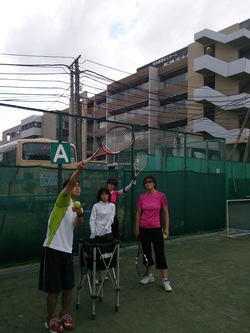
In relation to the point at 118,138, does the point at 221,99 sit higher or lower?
higher

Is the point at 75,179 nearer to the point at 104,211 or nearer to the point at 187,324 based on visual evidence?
the point at 104,211

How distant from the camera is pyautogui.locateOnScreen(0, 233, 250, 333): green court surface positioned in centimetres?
365

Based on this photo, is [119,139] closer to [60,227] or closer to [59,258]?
[60,227]

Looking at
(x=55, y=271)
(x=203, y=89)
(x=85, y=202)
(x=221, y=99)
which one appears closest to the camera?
(x=55, y=271)

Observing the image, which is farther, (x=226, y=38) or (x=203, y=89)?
(x=203, y=89)

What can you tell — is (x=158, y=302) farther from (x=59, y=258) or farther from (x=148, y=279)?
(x=59, y=258)

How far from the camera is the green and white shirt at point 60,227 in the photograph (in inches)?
136

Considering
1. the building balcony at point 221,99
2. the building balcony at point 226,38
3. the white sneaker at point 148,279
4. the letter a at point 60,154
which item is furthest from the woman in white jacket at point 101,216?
the building balcony at point 226,38

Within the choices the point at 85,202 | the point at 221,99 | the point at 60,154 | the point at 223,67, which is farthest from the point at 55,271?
the point at 223,67

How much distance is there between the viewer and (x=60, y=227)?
11.5 ft

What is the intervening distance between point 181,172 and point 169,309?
17.4 feet

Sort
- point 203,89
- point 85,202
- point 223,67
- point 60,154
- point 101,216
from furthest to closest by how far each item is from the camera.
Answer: point 203,89
point 223,67
point 85,202
point 60,154
point 101,216

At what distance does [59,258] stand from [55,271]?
0.47 feet

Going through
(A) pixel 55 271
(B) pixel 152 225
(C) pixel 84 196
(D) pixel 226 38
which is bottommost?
(A) pixel 55 271
